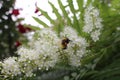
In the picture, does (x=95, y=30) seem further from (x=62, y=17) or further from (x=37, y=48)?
(x=62, y=17)

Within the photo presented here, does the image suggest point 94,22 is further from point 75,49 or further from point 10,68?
point 10,68

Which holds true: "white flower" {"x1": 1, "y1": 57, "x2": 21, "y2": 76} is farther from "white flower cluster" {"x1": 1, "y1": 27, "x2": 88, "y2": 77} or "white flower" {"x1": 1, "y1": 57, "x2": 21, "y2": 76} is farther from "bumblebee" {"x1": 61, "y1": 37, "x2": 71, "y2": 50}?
"bumblebee" {"x1": 61, "y1": 37, "x2": 71, "y2": 50}

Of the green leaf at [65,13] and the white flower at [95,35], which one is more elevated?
the green leaf at [65,13]

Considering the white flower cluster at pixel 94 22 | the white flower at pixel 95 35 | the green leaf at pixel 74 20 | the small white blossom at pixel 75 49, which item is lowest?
the small white blossom at pixel 75 49

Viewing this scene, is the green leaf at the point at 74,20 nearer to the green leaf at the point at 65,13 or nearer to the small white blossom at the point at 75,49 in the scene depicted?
the green leaf at the point at 65,13

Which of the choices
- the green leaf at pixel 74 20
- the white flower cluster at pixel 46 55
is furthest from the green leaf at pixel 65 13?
the white flower cluster at pixel 46 55

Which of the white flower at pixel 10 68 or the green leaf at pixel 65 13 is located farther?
the green leaf at pixel 65 13

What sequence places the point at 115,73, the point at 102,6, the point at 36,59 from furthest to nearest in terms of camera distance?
the point at 102,6 → the point at 36,59 → the point at 115,73

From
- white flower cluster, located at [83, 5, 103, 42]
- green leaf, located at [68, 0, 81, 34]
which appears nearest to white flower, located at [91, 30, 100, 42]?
white flower cluster, located at [83, 5, 103, 42]

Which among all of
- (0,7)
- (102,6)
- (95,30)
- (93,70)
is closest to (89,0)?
(102,6)
